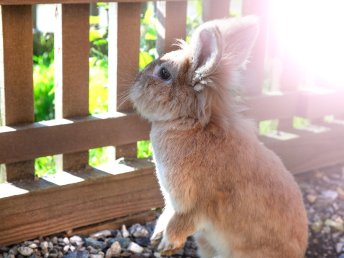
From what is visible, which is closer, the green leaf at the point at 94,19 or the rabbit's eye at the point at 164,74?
the rabbit's eye at the point at 164,74

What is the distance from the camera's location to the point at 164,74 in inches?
106

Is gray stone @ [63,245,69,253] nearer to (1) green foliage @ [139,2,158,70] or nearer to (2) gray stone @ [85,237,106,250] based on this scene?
(2) gray stone @ [85,237,106,250]

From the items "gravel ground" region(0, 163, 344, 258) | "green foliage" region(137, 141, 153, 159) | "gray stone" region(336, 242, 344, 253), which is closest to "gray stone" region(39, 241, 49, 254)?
"gravel ground" region(0, 163, 344, 258)

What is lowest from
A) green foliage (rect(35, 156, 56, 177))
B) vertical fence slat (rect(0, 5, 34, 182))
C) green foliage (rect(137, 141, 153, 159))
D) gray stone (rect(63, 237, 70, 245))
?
gray stone (rect(63, 237, 70, 245))

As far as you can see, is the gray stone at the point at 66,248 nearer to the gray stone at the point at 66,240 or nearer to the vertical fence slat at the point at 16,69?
the gray stone at the point at 66,240

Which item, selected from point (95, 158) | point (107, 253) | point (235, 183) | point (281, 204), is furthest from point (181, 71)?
point (95, 158)

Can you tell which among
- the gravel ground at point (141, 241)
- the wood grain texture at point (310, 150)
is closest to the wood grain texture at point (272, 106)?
the wood grain texture at point (310, 150)

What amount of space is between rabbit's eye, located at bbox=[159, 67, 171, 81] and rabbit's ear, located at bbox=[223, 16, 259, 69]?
27 centimetres

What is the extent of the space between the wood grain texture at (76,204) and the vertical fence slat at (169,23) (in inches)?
27.6

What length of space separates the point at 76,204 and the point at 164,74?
3.12 feet

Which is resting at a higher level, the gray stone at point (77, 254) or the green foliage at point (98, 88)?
the green foliage at point (98, 88)

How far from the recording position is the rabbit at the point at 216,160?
8.61ft

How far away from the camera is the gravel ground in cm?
308

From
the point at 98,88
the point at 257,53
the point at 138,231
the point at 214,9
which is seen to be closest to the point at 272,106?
the point at 257,53
